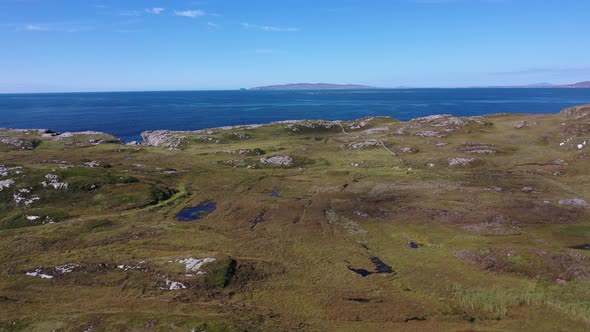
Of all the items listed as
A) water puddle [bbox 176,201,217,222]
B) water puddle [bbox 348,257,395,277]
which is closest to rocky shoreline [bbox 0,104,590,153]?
water puddle [bbox 176,201,217,222]

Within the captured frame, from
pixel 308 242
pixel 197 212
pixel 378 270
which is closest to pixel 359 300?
pixel 378 270

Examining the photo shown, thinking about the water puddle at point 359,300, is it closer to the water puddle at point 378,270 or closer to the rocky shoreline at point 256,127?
the water puddle at point 378,270

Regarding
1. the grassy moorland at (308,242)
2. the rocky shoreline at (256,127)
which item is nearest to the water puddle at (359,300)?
the grassy moorland at (308,242)

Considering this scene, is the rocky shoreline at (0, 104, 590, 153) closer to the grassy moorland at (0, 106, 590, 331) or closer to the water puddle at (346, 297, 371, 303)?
the grassy moorland at (0, 106, 590, 331)

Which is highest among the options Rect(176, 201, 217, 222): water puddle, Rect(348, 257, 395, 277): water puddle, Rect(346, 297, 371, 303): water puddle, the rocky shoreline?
the rocky shoreline

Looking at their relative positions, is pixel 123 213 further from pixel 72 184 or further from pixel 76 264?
pixel 76 264

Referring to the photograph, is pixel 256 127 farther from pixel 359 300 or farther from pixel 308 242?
pixel 359 300

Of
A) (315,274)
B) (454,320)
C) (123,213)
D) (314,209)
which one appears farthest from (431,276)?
(123,213)
